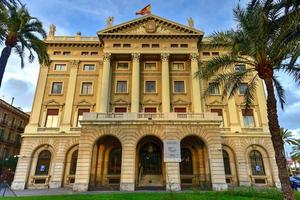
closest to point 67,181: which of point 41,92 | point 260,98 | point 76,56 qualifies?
point 41,92

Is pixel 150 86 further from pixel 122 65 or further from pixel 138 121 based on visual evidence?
pixel 138 121

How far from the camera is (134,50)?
3234 centimetres

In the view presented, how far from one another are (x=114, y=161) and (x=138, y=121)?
683cm

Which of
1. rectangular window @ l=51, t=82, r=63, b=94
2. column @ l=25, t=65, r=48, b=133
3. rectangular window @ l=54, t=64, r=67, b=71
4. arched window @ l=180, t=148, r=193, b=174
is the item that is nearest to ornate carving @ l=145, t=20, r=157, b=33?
rectangular window @ l=54, t=64, r=67, b=71

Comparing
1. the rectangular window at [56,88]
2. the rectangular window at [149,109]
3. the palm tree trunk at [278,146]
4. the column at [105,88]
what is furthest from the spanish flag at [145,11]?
the palm tree trunk at [278,146]

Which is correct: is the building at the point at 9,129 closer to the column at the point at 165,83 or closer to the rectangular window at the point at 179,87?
the column at the point at 165,83

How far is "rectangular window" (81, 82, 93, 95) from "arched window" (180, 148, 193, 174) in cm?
1491

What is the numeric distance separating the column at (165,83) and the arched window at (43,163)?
50.6 ft

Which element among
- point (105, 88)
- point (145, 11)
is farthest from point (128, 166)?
point (145, 11)

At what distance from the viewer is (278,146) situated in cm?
1202

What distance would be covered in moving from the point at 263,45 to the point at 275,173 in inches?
773

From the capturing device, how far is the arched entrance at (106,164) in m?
23.5

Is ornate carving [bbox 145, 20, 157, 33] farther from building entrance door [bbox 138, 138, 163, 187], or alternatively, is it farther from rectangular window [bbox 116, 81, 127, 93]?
building entrance door [bbox 138, 138, 163, 187]

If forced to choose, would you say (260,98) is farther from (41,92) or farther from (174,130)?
(41,92)
